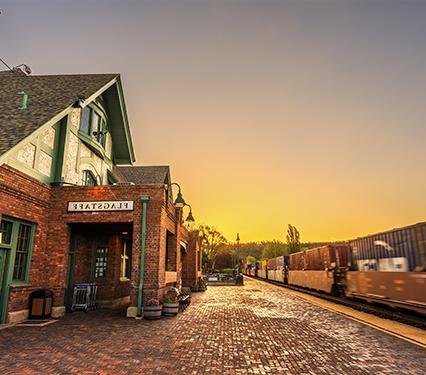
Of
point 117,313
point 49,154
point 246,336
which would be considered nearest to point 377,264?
point 246,336

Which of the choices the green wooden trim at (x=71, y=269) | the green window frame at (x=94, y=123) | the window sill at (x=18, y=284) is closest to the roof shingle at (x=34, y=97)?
the green window frame at (x=94, y=123)

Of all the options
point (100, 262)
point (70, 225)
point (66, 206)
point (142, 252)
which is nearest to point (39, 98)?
point (66, 206)

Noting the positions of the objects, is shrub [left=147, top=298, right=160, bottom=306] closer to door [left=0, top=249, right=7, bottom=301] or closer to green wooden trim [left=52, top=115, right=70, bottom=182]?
door [left=0, top=249, right=7, bottom=301]

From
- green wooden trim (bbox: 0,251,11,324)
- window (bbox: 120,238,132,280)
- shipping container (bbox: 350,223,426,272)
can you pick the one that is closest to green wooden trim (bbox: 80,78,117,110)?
green wooden trim (bbox: 0,251,11,324)

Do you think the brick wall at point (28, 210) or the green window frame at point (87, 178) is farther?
the green window frame at point (87, 178)

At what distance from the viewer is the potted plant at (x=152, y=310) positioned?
442 inches

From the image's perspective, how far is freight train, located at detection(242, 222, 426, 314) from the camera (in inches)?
434

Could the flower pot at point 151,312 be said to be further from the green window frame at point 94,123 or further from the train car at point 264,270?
the train car at point 264,270

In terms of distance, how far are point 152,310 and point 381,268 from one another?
31.4 ft

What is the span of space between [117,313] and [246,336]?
629cm

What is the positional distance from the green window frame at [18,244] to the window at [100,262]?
13.6 ft

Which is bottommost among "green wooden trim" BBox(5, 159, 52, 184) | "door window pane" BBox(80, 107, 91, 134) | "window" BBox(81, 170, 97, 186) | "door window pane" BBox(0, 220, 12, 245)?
"door window pane" BBox(0, 220, 12, 245)

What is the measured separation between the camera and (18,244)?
10.8 m

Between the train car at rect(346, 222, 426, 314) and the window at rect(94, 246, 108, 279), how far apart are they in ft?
40.2
